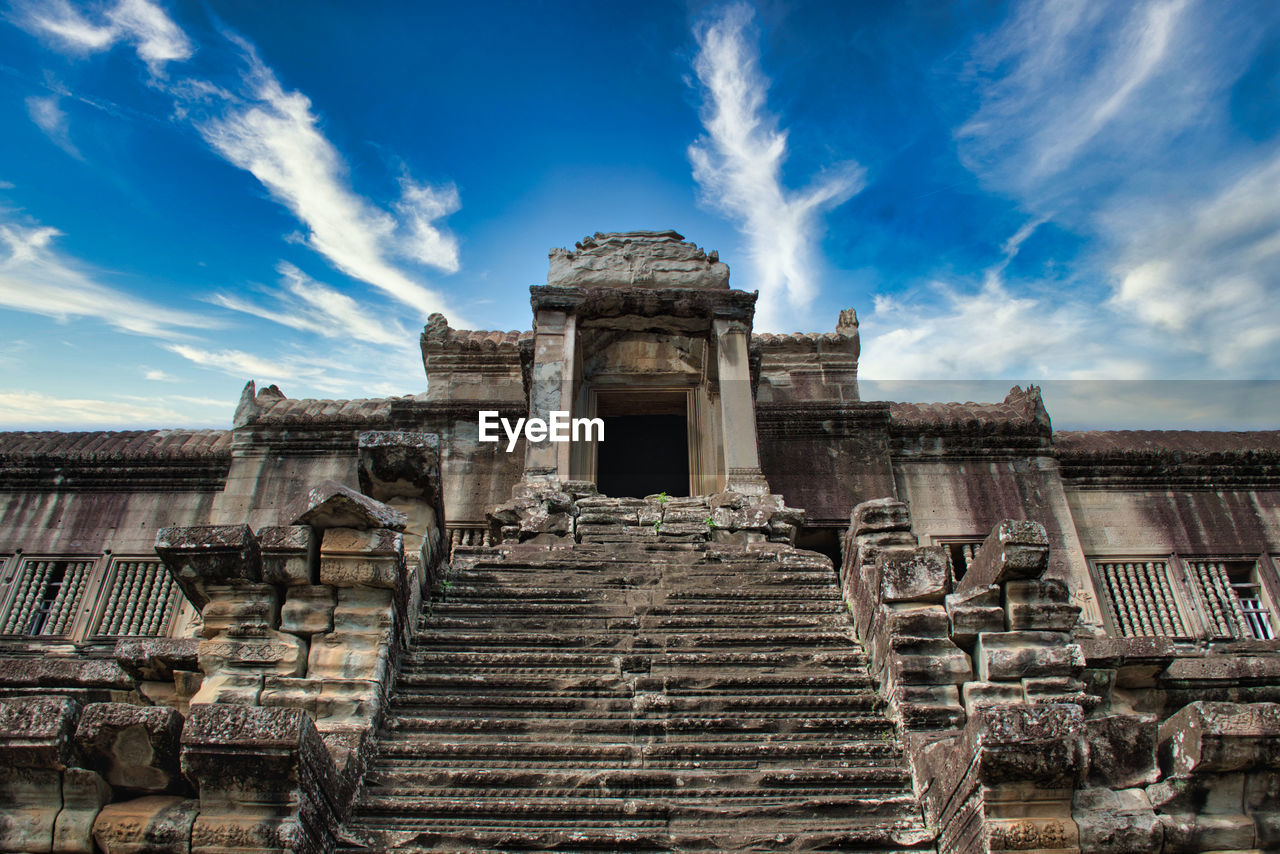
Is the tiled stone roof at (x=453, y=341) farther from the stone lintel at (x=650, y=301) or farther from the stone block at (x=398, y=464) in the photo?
the stone block at (x=398, y=464)

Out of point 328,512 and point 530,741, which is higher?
point 328,512

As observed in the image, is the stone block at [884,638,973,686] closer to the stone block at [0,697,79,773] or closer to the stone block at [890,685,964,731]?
the stone block at [890,685,964,731]

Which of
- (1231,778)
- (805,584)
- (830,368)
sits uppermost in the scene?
(830,368)

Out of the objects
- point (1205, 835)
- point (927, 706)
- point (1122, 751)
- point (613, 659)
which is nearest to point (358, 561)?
point (613, 659)

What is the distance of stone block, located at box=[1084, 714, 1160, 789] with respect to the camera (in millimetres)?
4488

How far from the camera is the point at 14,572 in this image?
1244 centimetres

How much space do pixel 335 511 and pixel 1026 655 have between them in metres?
4.57

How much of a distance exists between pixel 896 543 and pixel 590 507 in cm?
397

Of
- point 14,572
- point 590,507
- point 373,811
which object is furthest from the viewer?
point 14,572

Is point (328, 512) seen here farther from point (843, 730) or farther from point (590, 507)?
point (590, 507)

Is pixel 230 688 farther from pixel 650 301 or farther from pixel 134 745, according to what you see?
pixel 650 301

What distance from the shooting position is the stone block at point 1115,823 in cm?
422

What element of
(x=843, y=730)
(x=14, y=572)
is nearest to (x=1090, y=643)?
(x=843, y=730)

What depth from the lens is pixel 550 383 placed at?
1150 centimetres
